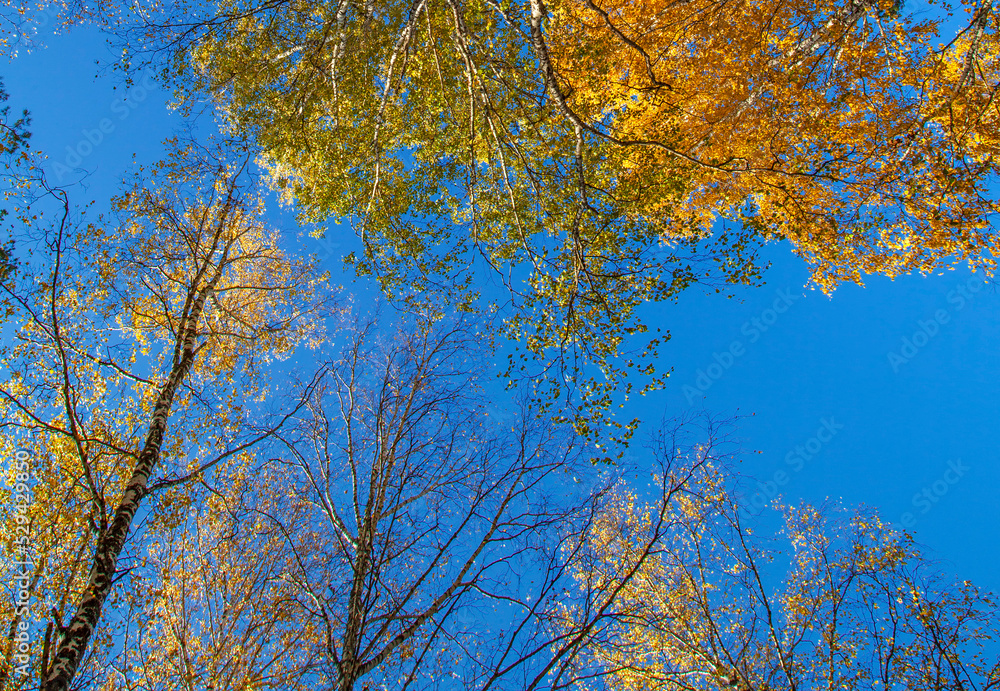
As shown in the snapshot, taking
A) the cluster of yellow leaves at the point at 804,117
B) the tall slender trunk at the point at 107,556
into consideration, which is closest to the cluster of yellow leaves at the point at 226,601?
the tall slender trunk at the point at 107,556

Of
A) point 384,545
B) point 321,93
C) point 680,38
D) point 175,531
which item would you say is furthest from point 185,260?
point 680,38

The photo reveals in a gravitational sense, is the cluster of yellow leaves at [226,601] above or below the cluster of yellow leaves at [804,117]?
below

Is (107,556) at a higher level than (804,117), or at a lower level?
lower

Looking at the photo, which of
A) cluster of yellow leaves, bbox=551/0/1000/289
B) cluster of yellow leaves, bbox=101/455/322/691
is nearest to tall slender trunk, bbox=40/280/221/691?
cluster of yellow leaves, bbox=101/455/322/691

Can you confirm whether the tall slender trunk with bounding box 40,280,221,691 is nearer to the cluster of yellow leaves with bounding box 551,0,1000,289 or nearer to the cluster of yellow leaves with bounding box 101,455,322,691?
the cluster of yellow leaves with bounding box 101,455,322,691

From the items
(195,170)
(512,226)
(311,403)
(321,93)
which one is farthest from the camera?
(321,93)

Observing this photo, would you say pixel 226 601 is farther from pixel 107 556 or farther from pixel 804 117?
pixel 804 117

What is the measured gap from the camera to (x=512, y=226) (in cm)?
762

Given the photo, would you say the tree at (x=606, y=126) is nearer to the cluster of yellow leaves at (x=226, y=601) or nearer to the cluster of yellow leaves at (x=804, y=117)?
the cluster of yellow leaves at (x=804, y=117)

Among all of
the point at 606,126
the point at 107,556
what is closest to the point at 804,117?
the point at 606,126

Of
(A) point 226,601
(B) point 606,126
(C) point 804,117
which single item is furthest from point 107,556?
(C) point 804,117

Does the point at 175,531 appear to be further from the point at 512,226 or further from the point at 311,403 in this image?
the point at 512,226

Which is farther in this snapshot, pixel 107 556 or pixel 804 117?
pixel 804 117

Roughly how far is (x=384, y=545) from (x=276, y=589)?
378cm
